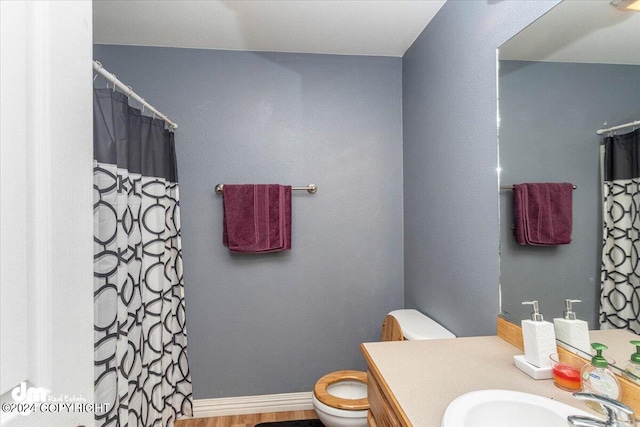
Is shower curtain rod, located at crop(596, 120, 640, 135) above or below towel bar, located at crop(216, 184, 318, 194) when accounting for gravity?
above

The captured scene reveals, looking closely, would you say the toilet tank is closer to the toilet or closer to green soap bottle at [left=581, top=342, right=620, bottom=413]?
the toilet

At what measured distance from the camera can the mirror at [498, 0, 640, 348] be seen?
90 centimetres

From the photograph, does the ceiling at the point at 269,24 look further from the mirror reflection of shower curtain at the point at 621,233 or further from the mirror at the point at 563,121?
the mirror reflection of shower curtain at the point at 621,233

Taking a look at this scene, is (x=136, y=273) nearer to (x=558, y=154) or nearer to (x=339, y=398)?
(x=339, y=398)

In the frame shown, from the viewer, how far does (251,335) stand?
224cm

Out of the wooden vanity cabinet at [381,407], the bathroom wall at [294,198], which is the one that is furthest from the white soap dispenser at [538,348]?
the bathroom wall at [294,198]

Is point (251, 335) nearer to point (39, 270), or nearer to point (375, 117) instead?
point (375, 117)

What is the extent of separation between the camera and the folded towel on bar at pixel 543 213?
1.04m

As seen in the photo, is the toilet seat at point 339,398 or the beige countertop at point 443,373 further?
the toilet seat at point 339,398

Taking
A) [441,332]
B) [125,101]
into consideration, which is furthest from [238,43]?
[441,332]

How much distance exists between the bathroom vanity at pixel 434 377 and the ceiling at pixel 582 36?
36.2 inches

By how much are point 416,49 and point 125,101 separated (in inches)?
65.2

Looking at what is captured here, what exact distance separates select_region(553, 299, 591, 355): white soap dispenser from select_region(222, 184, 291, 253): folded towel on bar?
1.49 metres

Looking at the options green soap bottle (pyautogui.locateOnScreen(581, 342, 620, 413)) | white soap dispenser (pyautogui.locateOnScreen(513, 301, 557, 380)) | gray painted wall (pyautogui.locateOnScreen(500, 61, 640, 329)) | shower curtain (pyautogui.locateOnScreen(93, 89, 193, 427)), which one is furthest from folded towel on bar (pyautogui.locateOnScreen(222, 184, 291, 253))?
green soap bottle (pyautogui.locateOnScreen(581, 342, 620, 413))
